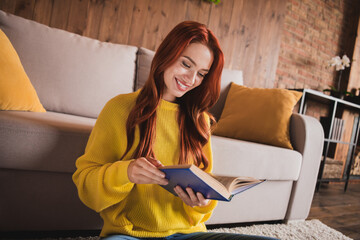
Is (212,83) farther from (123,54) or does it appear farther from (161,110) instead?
(123,54)

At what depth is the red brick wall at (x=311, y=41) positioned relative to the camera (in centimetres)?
327

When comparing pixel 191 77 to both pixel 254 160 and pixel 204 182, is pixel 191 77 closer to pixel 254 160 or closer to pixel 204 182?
pixel 204 182

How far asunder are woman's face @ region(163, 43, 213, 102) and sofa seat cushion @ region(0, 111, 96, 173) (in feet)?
1.32

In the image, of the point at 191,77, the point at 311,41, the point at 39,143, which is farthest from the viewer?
the point at 311,41

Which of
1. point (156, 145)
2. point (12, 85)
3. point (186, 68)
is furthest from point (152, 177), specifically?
point (12, 85)

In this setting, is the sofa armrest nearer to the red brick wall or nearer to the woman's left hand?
the woman's left hand

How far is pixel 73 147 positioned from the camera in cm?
101

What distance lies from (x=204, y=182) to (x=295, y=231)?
127cm

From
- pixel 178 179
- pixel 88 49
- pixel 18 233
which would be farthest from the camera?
pixel 88 49

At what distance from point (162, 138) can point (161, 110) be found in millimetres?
95

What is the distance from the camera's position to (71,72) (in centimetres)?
154

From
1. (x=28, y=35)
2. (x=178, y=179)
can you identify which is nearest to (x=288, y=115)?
(x=178, y=179)

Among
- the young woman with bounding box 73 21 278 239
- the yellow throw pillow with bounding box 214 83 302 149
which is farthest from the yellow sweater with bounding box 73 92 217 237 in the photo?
the yellow throw pillow with bounding box 214 83 302 149

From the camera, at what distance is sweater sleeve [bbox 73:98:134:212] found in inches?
28.3
